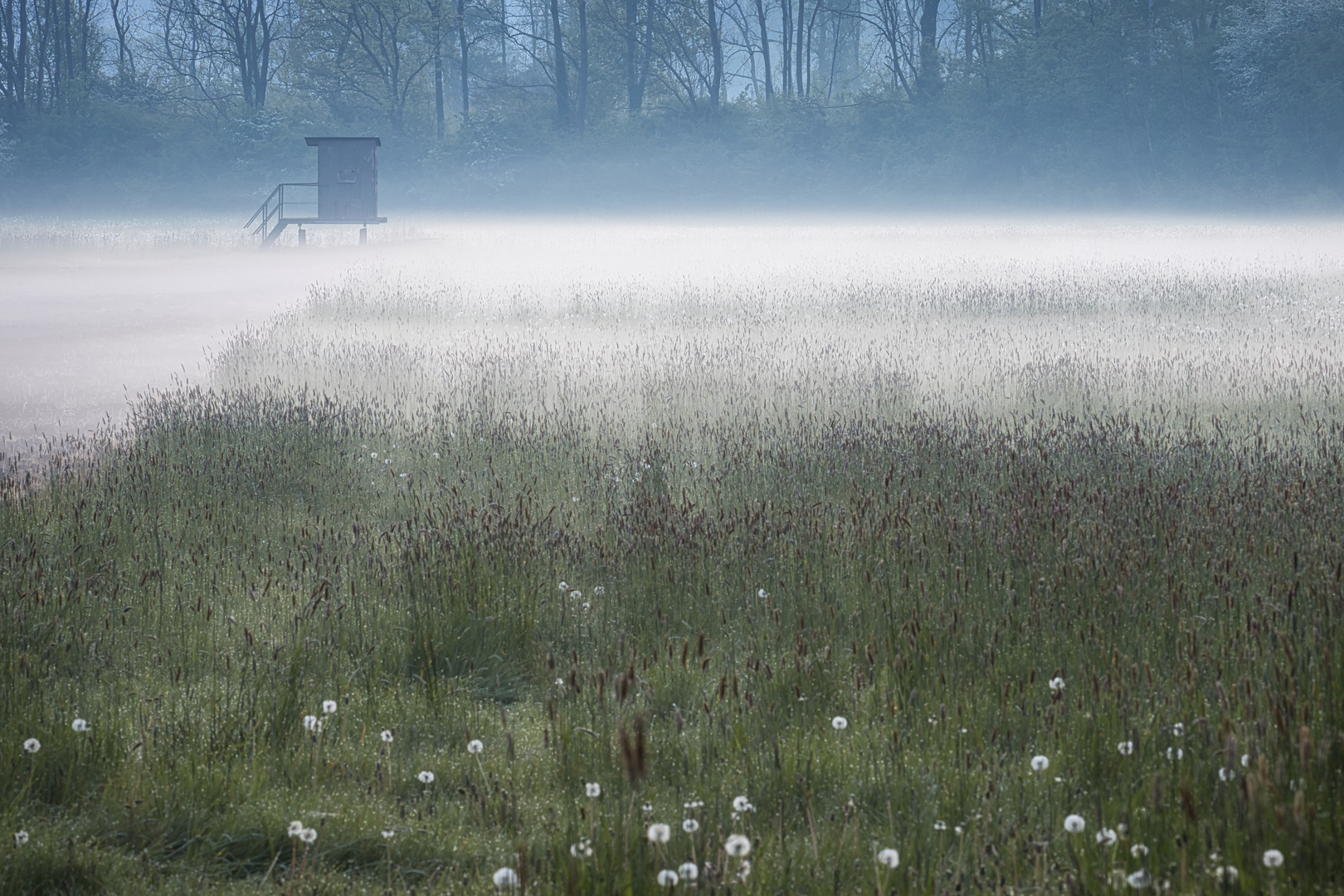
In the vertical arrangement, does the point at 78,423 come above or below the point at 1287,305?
below

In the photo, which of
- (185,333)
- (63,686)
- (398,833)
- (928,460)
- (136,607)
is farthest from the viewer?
(185,333)

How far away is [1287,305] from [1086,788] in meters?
18.6

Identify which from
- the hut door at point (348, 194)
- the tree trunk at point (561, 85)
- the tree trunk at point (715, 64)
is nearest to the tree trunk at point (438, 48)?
the tree trunk at point (561, 85)

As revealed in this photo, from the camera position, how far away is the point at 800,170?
66.2 metres

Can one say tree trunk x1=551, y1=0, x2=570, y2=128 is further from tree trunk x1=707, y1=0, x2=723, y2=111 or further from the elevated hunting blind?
the elevated hunting blind

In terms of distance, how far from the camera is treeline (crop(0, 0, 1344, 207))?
195ft

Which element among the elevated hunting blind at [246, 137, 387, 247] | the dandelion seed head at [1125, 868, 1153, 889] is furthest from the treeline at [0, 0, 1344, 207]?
the dandelion seed head at [1125, 868, 1153, 889]

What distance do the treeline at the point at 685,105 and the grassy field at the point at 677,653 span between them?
57.1 m

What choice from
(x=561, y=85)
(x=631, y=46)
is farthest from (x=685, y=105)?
(x=561, y=85)

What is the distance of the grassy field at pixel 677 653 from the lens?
114 inches

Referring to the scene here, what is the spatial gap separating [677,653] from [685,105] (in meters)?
70.7

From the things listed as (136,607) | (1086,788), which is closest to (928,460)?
(1086,788)

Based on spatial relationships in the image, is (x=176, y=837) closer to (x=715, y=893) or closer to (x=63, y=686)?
(x=63, y=686)

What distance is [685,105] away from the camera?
7131 cm
